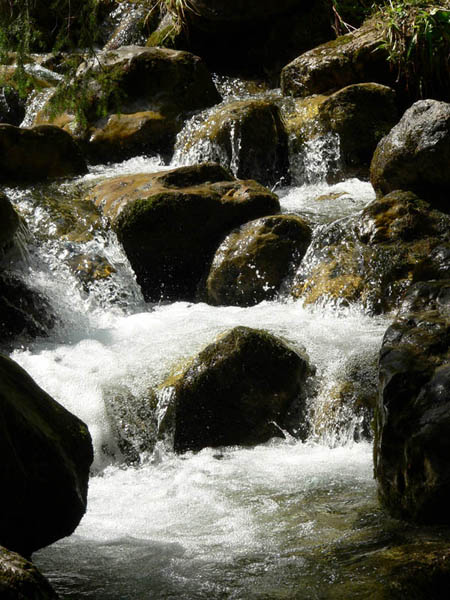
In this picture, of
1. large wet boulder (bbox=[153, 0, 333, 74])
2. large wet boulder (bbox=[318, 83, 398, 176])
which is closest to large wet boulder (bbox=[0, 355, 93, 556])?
large wet boulder (bbox=[318, 83, 398, 176])

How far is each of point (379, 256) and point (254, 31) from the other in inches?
344

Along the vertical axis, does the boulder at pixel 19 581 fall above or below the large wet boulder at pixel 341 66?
below

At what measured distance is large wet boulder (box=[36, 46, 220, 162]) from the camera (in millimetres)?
12016

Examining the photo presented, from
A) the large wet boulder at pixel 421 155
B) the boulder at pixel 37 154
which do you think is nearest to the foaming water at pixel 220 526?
the large wet boulder at pixel 421 155

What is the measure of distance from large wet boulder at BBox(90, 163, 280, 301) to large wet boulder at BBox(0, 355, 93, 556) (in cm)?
529

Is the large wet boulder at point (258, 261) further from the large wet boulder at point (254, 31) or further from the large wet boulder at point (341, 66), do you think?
the large wet boulder at point (254, 31)

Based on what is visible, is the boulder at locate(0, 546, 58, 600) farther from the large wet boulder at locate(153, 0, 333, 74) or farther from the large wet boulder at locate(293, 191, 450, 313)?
the large wet boulder at locate(153, 0, 333, 74)

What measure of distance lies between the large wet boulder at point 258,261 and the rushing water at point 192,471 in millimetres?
263

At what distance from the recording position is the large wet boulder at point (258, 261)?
8141 mm

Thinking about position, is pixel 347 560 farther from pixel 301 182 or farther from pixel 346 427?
pixel 301 182

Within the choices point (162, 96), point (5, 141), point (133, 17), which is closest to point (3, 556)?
point (5, 141)

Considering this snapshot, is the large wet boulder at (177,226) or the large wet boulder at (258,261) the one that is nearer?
the large wet boulder at (258,261)

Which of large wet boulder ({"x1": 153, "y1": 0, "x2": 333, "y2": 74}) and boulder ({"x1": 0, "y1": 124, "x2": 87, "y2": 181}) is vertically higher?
large wet boulder ({"x1": 153, "y1": 0, "x2": 333, "y2": 74})

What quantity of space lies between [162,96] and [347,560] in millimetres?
10306
